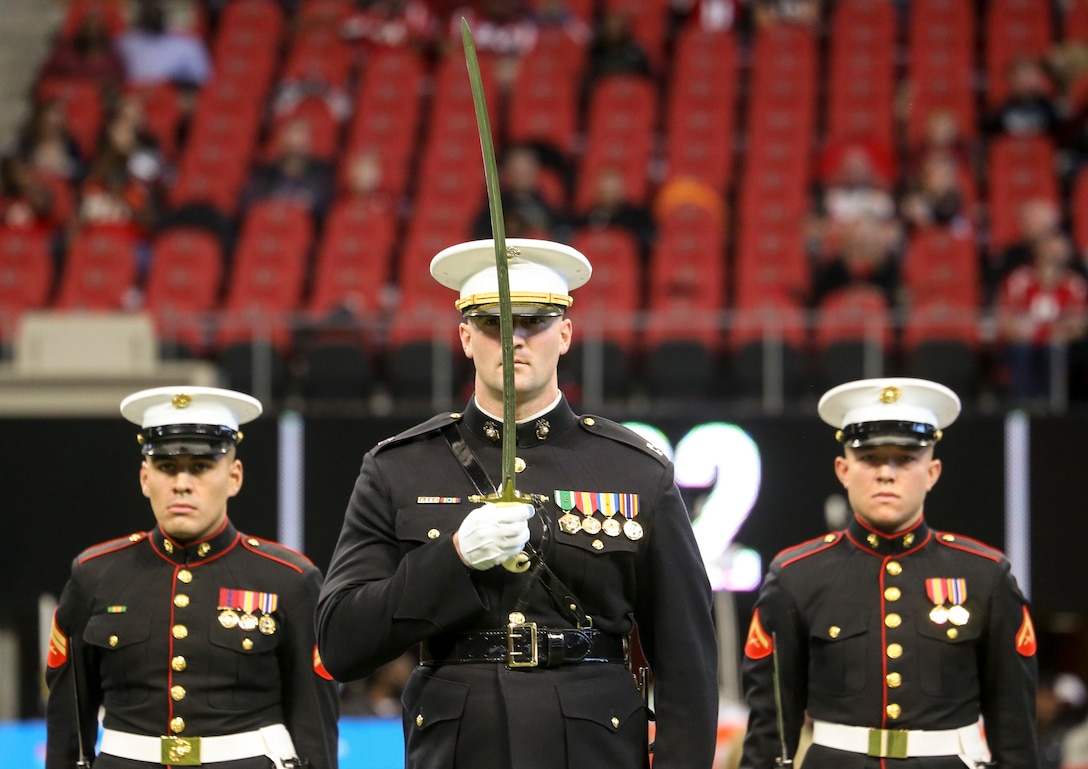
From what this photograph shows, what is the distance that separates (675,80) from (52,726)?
31.0ft

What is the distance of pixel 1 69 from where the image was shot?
46.4ft

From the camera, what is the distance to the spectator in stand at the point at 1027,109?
38.4ft

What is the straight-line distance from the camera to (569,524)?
309 centimetres

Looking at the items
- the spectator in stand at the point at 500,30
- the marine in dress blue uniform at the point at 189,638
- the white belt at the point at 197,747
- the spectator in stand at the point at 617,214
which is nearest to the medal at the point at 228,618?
the marine in dress blue uniform at the point at 189,638

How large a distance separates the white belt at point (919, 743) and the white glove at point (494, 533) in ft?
5.73

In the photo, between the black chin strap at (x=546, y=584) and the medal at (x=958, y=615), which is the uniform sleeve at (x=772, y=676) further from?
the black chin strap at (x=546, y=584)

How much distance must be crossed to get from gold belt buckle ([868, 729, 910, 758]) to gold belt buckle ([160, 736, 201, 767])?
1690 mm

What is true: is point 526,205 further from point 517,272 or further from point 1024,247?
point 517,272

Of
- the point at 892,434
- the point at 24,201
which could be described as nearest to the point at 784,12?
the point at 24,201

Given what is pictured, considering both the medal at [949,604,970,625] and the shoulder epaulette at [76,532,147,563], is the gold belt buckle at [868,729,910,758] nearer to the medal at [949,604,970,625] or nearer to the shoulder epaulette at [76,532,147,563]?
the medal at [949,604,970,625]

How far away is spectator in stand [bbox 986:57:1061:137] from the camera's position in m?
11.7

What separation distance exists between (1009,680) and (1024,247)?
6384 mm

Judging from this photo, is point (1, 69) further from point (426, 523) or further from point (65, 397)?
point (426, 523)

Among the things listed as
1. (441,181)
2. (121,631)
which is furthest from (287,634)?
(441,181)
